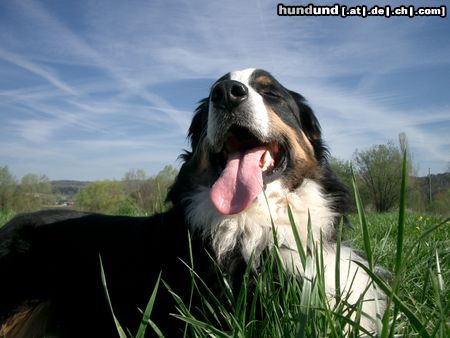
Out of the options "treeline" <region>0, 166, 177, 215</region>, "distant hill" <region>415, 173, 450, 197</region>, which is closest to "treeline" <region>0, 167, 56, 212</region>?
"treeline" <region>0, 166, 177, 215</region>

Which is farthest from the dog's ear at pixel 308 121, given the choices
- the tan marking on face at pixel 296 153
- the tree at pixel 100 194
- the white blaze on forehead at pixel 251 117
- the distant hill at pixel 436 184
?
the distant hill at pixel 436 184

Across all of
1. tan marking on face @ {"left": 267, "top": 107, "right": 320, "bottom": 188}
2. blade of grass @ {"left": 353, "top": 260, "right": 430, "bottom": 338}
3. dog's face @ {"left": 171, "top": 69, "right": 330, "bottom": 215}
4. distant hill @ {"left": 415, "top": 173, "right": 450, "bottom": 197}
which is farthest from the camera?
distant hill @ {"left": 415, "top": 173, "right": 450, "bottom": 197}

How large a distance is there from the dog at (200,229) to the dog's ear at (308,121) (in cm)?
12

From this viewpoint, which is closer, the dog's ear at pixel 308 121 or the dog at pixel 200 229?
the dog at pixel 200 229

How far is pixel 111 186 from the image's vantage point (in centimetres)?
5672

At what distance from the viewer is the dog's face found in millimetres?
3141

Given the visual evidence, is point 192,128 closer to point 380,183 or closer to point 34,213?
point 34,213

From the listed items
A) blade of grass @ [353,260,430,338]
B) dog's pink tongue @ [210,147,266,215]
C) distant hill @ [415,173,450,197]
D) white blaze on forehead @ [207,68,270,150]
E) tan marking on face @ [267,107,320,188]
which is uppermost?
white blaze on forehead @ [207,68,270,150]

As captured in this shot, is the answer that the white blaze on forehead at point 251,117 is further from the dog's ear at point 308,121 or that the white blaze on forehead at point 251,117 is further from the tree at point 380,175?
the tree at point 380,175

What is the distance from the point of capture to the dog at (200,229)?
9.94 ft

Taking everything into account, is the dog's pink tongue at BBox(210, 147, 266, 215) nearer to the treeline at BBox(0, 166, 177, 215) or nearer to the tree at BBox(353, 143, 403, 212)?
the treeline at BBox(0, 166, 177, 215)

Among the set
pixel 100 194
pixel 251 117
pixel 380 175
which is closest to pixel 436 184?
pixel 380 175

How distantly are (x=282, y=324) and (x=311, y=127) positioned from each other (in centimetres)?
286

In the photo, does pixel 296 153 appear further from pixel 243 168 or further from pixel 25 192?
pixel 25 192
